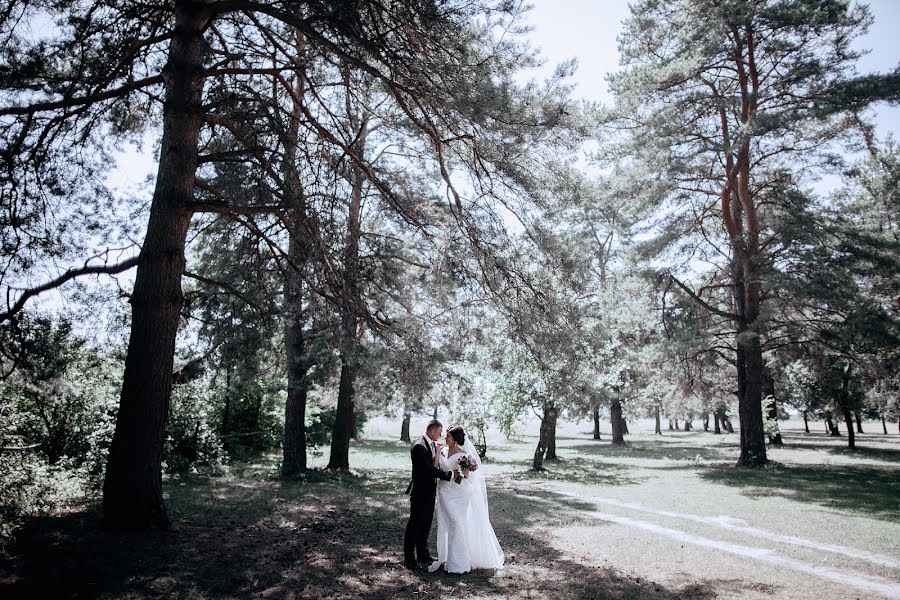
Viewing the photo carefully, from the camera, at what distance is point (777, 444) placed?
3209 centimetres

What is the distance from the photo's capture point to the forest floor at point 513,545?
227 inches

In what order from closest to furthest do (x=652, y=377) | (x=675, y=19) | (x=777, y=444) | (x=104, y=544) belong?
(x=104, y=544)
(x=675, y=19)
(x=652, y=377)
(x=777, y=444)

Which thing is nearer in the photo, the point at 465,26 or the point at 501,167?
the point at 465,26

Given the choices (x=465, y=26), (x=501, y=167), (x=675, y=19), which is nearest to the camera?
(x=465, y=26)

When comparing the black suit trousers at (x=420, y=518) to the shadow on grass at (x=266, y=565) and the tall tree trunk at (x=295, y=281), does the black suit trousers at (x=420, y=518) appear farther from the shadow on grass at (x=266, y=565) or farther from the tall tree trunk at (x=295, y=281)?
the tall tree trunk at (x=295, y=281)

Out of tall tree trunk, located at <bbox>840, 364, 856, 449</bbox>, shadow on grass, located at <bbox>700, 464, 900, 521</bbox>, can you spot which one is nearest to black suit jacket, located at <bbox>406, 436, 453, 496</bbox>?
shadow on grass, located at <bbox>700, 464, 900, 521</bbox>

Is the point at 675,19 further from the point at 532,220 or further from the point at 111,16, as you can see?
the point at 111,16

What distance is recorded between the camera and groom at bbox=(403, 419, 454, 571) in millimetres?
6955

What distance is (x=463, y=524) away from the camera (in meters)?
6.95

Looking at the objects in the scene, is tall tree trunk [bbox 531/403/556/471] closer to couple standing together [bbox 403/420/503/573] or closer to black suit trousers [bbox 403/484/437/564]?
couple standing together [bbox 403/420/503/573]

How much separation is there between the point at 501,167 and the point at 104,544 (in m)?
7.33

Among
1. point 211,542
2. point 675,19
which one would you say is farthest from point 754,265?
point 211,542

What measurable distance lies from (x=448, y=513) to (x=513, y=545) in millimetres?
1853

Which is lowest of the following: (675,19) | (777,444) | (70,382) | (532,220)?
(777,444)
